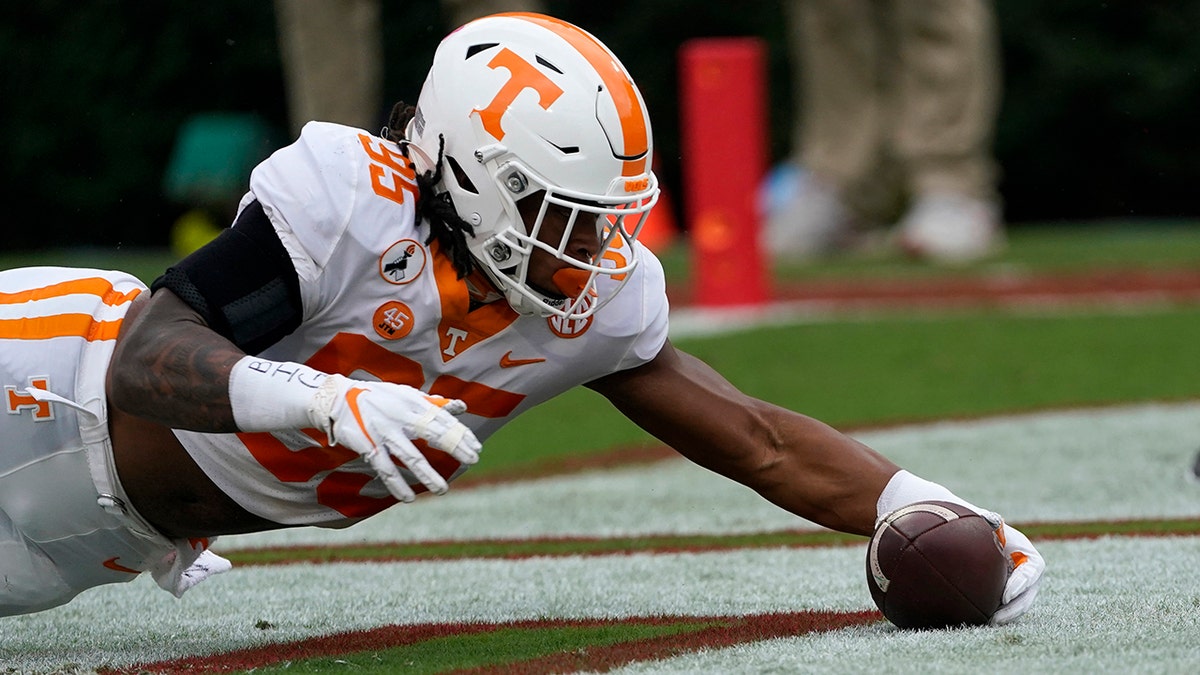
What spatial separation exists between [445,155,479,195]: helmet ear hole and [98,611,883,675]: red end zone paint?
2.52 feet

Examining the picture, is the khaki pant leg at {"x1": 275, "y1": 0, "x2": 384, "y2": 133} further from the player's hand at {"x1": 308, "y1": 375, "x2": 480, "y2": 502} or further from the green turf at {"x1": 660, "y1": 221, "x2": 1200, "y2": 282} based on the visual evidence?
the player's hand at {"x1": 308, "y1": 375, "x2": 480, "y2": 502}

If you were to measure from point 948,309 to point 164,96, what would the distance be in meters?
6.73

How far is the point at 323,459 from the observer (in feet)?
9.34

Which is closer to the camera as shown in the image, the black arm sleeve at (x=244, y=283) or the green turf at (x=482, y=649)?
the black arm sleeve at (x=244, y=283)

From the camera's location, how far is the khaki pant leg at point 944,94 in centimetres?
1179

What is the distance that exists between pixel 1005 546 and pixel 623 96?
1036 mm

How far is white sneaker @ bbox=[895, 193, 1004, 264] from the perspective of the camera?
457 inches

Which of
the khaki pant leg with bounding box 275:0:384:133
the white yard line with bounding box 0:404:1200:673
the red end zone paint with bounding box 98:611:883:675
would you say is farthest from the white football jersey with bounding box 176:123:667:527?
the khaki pant leg with bounding box 275:0:384:133

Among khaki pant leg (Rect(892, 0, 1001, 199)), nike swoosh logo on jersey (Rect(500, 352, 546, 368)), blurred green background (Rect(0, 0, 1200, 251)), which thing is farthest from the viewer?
khaki pant leg (Rect(892, 0, 1001, 199))

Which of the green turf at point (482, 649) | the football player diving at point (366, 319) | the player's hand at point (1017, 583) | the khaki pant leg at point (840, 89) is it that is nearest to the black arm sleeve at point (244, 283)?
the football player diving at point (366, 319)

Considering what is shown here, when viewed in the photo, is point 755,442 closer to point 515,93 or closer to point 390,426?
point 515,93

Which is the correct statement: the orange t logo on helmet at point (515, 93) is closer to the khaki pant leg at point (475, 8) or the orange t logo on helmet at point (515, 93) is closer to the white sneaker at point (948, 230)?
the khaki pant leg at point (475, 8)

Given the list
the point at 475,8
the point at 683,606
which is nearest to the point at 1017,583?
the point at 683,606

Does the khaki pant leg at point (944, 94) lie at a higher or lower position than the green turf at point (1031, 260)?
higher
